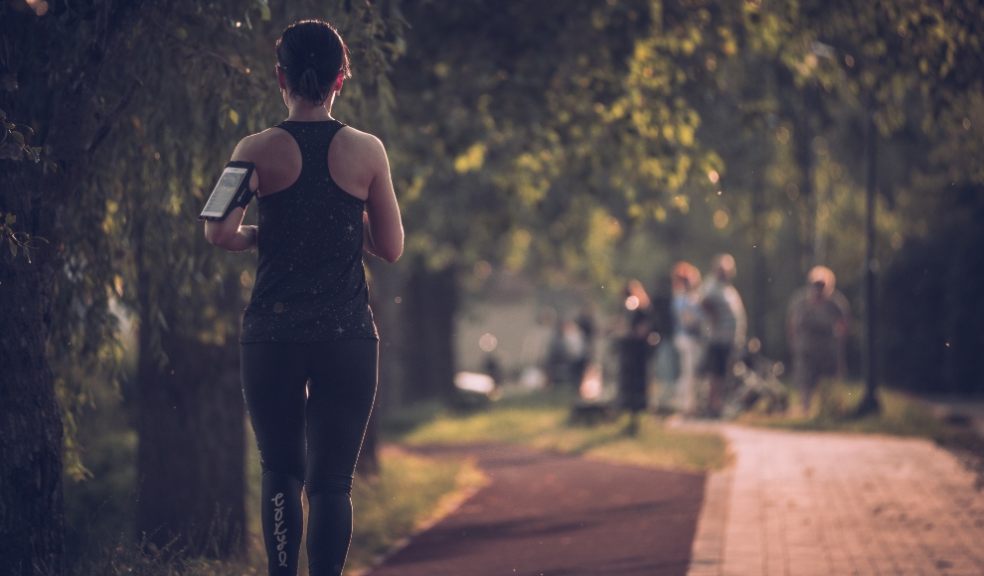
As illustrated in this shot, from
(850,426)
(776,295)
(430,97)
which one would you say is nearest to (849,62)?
(430,97)

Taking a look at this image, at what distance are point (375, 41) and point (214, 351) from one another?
3.13 metres

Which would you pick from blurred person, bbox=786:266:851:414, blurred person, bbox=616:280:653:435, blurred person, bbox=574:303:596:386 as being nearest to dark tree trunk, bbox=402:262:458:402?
blurred person, bbox=574:303:596:386

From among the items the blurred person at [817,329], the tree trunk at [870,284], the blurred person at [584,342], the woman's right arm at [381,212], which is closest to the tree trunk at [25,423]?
the woman's right arm at [381,212]

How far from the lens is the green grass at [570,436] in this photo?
14438 millimetres

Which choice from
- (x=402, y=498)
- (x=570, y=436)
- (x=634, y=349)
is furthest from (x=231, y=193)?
(x=634, y=349)

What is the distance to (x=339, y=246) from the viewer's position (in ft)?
15.2

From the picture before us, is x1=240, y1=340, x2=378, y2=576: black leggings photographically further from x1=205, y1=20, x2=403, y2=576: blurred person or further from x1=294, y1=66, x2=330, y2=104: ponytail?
x1=294, y1=66, x2=330, y2=104: ponytail

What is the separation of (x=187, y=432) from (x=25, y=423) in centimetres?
339

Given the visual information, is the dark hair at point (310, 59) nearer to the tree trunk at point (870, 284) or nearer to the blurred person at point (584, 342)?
the tree trunk at point (870, 284)

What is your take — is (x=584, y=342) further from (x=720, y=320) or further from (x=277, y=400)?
(x=277, y=400)

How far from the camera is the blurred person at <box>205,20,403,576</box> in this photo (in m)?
4.57

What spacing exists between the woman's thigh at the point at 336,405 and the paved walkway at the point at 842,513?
11.0 ft

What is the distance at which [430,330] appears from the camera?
2691 cm

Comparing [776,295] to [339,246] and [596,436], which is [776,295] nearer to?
[596,436]
